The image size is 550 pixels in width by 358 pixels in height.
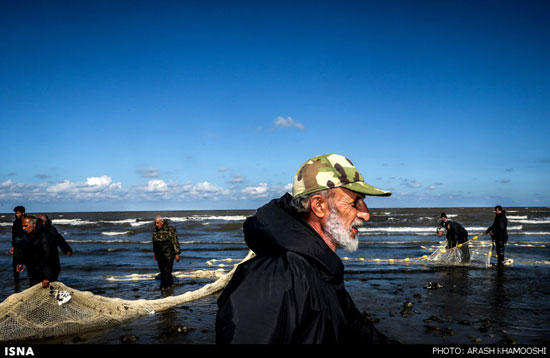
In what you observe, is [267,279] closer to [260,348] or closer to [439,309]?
[260,348]

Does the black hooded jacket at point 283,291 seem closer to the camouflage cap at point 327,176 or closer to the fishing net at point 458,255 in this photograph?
the camouflage cap at point 327,176

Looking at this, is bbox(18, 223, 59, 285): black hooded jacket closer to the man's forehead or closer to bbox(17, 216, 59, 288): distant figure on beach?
bbox(17, 216, 59, 288): distant figure on beach

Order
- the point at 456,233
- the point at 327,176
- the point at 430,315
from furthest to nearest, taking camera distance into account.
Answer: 1. the point at 456,233
2. the point at 430,315
3. the point at 327,176

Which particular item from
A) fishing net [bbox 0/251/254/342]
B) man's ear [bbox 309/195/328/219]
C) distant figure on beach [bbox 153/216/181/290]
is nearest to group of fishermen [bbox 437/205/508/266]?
distant figure on beach [bbox 153/216/181/290]

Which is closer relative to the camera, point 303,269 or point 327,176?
point 303,269

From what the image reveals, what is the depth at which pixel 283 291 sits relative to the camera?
1.53 meters

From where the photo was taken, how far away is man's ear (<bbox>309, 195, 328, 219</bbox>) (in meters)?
2.15

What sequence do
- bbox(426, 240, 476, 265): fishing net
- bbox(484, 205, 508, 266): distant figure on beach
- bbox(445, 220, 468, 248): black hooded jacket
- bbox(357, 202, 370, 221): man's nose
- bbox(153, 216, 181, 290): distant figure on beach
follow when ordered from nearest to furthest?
bbox(357, 202, 370, 221): man's nose < bbox(153, 216, 181, 290): distant figure on beach < bbox(484, 205, 508, 266): distant figure on beach < bbox(426, 240, 476, 265): fishing net < bbox(445, 220, 468, 248): black hooded jacket

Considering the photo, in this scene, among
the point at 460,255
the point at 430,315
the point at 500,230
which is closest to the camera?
the point at 430,315

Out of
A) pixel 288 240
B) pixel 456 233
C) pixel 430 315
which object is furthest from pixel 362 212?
pixel 456 233

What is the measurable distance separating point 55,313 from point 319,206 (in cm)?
768

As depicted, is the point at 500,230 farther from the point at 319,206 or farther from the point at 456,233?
the point at 319,206

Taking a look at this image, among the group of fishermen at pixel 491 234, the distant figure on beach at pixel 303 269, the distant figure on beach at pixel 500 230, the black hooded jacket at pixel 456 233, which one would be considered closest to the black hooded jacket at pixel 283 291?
the distant figure on beach at pixel 303 269

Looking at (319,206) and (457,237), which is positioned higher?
(319,206)
